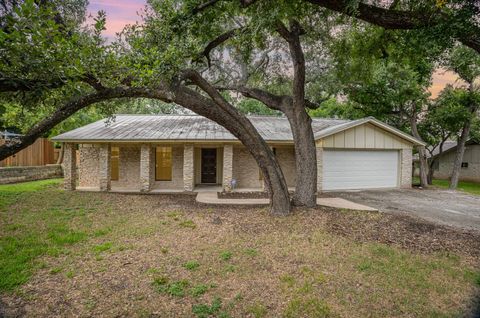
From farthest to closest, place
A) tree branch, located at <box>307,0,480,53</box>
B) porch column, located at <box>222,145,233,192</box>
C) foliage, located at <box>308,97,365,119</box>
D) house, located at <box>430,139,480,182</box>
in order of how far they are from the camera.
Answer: house, located at <box>430,139,480,182</box> → foliage, located at <box>308,97,365,119</box> → porch column, located at <box>222,145,233,192</box> → tree branch, located at <box>307,0,480,53</box>

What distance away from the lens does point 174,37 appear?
6855mm

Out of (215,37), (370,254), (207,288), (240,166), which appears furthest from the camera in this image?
(240,166)

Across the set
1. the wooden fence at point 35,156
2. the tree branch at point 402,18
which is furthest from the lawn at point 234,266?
the wooden fence at point 35,156

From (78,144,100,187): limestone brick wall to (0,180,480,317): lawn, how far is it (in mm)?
5960

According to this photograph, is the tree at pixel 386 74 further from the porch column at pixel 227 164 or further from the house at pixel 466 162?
the house at pixel 466 162

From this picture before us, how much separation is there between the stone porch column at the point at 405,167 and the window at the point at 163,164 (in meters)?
12.3

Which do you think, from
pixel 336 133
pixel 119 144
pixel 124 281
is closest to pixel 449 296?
pixel 124 281

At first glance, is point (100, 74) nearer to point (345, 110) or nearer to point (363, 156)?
point (363, 156)

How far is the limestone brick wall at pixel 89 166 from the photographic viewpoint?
13391mm

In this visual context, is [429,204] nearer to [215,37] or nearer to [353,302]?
[353,302]

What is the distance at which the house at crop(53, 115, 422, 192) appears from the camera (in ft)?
40.0

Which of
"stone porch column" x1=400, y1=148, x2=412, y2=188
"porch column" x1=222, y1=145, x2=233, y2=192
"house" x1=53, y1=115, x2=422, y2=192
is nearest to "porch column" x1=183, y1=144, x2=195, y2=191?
"house" x1=53, y1=115, x2=422, y2=192

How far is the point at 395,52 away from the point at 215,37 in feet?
19.1

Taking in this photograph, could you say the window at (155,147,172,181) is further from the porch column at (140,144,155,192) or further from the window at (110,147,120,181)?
the window at (110,147,120,181)
